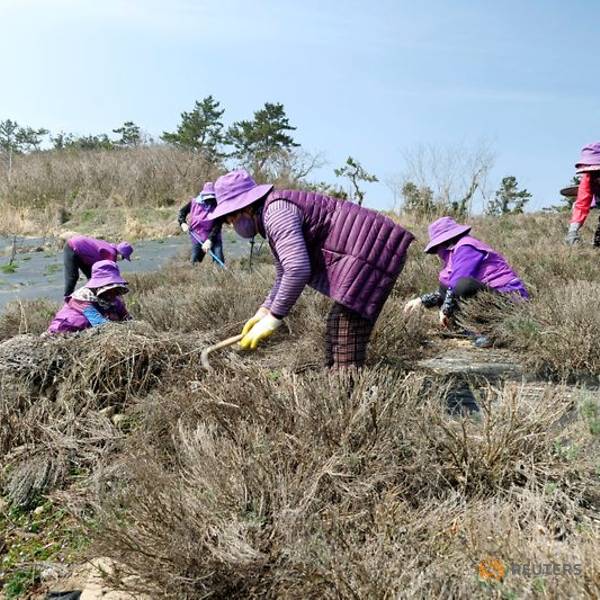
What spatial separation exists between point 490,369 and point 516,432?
6.33 feet

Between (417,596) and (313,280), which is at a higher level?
(313,280)

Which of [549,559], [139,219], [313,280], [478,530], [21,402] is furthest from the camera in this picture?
[139,219]

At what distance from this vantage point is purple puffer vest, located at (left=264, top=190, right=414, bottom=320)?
273 centimetres

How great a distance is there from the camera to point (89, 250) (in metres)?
6.05

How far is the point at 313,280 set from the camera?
9.32ft

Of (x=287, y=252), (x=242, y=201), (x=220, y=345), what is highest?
(x=242, y=201)

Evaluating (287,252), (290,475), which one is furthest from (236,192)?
(290,475)

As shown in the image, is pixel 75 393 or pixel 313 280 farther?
pixel 75 393

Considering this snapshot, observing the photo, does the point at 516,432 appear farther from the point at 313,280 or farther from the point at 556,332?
the point at 556,332

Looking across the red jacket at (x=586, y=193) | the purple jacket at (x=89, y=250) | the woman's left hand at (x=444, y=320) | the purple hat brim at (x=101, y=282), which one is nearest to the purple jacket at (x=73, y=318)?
the purple hat brim at (x=101, y=282)

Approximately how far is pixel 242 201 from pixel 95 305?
216cm

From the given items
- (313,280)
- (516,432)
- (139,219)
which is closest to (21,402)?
(313,280)

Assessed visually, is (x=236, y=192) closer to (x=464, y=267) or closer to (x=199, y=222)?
Answer: (x=464, y=267)

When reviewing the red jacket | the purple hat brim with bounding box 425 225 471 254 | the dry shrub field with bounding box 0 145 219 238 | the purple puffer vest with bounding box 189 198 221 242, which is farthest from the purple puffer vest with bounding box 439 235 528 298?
the dry shrub field with bounding box 0 145 219 238
